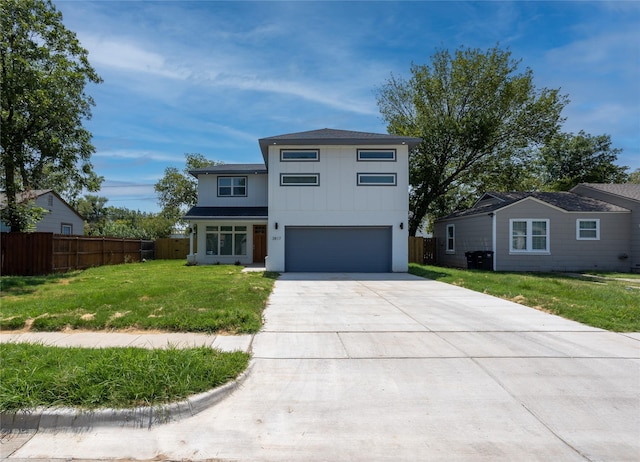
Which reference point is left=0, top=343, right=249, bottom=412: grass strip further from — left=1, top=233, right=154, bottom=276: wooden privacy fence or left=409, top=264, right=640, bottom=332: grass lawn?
left=1, top=233, right=154, bottom=276: wooden privacy fence

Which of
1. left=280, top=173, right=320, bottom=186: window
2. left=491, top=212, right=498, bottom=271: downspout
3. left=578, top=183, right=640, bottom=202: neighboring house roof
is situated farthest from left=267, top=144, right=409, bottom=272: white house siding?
left=578, top=183, right=640, bottom=202: neighboring house roof

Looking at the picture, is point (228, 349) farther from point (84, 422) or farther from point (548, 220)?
point (548, 220)

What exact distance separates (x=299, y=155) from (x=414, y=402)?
1394 cm

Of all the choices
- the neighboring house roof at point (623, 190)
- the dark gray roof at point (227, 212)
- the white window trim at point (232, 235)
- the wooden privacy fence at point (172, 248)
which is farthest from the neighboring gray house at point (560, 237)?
the wooden privacy fence at point (172, 248)

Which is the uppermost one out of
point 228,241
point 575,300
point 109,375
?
point 228,241

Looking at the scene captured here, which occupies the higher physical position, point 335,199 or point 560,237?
point 335,199

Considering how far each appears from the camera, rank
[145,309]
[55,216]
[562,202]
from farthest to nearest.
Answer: [55,216], [562,202], [145,309]

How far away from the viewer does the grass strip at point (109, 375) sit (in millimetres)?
3807

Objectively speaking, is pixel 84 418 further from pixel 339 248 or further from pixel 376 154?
pixel 376 154

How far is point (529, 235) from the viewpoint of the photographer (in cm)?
1809

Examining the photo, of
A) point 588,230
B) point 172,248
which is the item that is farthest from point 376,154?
point 172,248

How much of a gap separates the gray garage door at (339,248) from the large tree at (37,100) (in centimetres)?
1087

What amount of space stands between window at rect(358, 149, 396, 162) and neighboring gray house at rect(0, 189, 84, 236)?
18.1 m

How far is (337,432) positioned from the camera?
11.6ft
